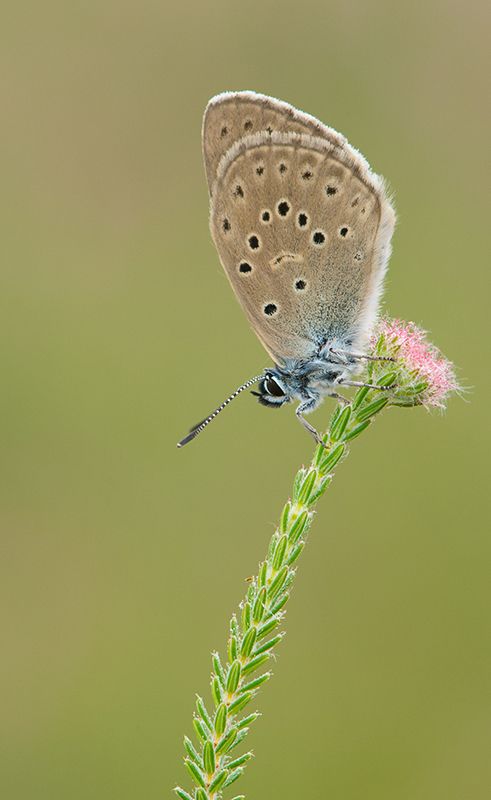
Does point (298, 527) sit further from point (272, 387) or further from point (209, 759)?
point (272, 387)

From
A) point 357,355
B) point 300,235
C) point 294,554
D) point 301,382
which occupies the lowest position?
point 294,554

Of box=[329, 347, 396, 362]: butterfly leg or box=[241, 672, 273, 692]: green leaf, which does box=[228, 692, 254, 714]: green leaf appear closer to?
box=[241, 672, 273, 692]: green leaf

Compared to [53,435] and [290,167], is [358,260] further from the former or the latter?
[53,435]

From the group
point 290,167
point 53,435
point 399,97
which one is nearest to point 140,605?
point 53,435

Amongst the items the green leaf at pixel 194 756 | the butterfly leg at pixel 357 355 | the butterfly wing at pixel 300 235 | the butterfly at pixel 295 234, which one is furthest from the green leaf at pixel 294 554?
the butterfly wing at pixel 300 235

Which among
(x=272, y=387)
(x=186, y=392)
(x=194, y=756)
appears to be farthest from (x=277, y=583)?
(x=186, y=392)

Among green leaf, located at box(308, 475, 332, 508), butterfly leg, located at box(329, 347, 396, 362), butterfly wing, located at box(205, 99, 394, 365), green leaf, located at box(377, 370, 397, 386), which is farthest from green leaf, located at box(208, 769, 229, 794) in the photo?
butterfly wing, located at box(205, 99, 394, 365)

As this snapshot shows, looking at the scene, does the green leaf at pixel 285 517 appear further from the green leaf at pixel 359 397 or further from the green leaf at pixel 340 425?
the green leaf at pixel 359 397
